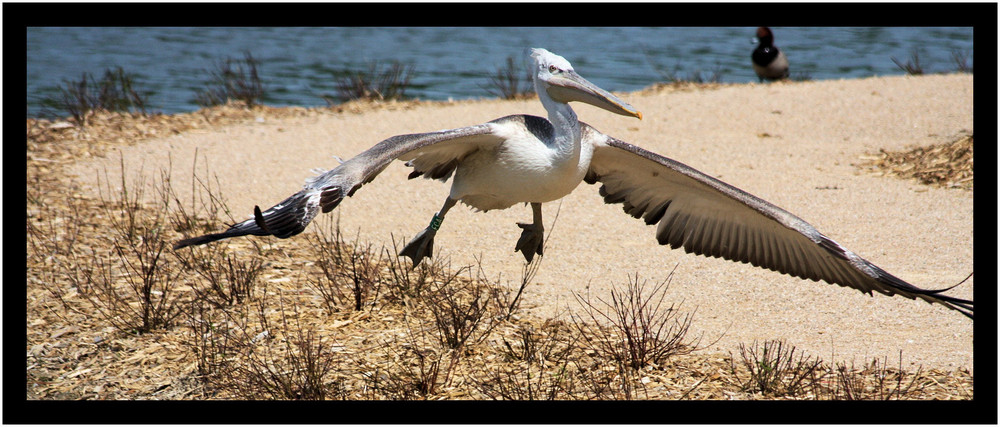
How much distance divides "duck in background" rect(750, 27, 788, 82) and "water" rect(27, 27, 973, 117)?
1315 mm

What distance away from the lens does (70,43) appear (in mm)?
19672

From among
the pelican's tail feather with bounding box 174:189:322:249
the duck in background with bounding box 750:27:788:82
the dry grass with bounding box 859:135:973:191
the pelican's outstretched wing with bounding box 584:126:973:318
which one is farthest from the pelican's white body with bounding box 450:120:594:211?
the duck in background with bounding box 750:27:788:82

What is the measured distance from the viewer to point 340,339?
536 cm

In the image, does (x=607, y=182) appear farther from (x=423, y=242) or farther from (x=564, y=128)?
(x=423, y=242)

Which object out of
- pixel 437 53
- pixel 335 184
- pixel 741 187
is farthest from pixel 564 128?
pixel 437 53

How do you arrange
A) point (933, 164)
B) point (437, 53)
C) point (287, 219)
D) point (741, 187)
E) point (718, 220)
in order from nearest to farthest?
point (287, 219)
point (718, 220)
point (741, 187)
point (933, 164)
point (437, 53)

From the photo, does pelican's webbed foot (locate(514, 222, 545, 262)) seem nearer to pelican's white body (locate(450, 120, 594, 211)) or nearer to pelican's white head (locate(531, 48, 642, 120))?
pelican's white body (locate(450, 120, 594, 211))

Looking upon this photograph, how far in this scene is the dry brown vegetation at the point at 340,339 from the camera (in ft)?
15.6

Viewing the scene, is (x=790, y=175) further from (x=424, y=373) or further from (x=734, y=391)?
(x=424, y=373)

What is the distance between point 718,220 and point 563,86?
54.8 inches

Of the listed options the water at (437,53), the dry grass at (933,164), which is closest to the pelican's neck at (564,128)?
the dry grass at (933,164)

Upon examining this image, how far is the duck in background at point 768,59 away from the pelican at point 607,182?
9.23 metres

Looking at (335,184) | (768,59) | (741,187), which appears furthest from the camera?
(768,59)

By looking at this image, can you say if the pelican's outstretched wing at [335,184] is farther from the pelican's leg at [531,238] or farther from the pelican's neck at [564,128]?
the pelican's leg at [531,238]
